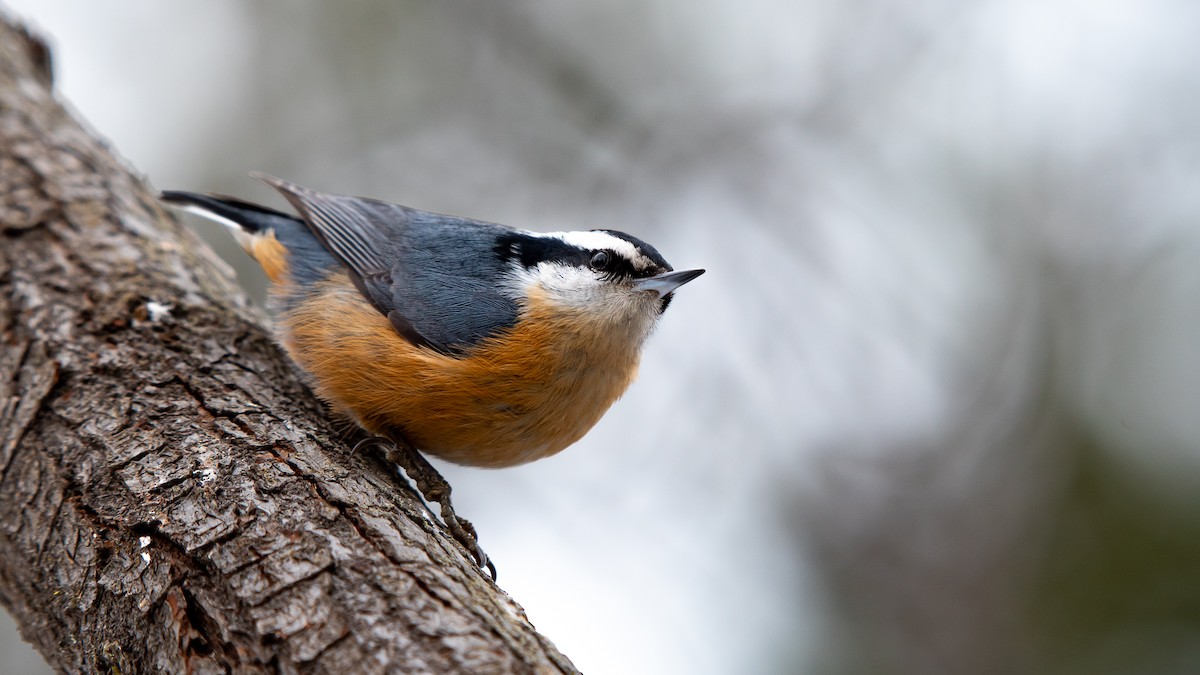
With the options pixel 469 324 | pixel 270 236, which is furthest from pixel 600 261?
pixel 270 236

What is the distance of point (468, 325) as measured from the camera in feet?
9.85

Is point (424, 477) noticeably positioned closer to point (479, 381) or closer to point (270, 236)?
point (479, 381)

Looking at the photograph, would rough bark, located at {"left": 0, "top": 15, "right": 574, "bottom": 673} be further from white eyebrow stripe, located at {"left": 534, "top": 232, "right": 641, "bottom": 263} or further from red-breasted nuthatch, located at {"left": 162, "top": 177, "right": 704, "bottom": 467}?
white eyebrow stripe, located at {"left": 534, "top": 232, "right": 641, "bottom": 263}

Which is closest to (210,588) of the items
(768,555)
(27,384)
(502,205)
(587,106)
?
(27,384)

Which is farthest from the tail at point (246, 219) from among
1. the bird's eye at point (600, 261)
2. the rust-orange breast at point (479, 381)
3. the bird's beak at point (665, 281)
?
the bird's beak at point (665, 281)

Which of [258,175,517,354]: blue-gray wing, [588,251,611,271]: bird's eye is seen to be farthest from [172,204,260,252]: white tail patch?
[588,251,611,271]: bird's eye

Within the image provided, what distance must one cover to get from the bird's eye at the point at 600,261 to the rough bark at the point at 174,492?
1003mm

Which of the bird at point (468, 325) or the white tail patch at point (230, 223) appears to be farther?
the white tail patch at point (230, 223)

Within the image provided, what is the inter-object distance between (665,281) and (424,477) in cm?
103

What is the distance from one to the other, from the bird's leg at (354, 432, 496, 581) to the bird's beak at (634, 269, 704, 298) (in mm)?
929

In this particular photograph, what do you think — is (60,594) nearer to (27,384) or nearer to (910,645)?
(27,384)

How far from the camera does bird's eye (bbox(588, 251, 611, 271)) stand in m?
3.16

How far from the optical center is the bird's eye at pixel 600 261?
3160 millimetres

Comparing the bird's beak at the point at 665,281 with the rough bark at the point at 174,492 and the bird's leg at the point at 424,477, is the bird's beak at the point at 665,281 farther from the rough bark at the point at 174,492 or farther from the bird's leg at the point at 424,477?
the rough bark at the point at 174,492
